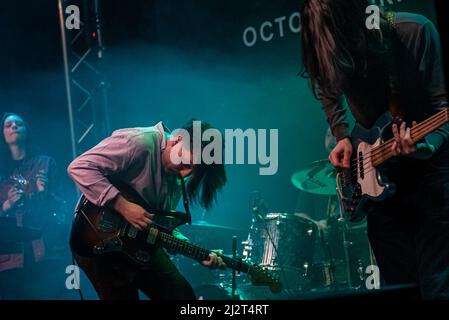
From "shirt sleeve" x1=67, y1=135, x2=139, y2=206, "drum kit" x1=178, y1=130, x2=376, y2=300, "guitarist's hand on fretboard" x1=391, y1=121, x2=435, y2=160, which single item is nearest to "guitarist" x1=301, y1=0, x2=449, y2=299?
"guitarist's hand on fretboard" x1=391, y1=121, x2=435, y2=160

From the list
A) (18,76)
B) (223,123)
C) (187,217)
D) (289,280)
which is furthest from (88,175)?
(18,76)

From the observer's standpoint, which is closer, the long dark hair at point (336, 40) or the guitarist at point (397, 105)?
the guitarist at point (397, 105)

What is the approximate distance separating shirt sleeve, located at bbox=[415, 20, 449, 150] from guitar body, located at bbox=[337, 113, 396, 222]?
24 cm

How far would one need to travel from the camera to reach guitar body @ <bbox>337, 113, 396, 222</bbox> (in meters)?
2.42

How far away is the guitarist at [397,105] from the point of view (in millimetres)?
2223

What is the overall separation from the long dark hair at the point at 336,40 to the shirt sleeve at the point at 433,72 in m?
0.25

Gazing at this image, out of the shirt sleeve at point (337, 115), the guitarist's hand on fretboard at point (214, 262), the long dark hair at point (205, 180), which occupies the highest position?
the shirt sleeve at point (337, 115)

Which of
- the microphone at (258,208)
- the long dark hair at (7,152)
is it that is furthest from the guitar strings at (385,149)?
the long dark hair at (7,152)

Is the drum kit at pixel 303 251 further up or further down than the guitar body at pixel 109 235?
further down

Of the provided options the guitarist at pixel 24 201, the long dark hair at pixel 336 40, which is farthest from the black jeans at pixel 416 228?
the guitarist at pixel 24 201

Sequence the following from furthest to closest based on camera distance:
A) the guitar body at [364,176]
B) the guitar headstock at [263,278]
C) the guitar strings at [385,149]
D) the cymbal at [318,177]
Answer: the cymbal at [318,177]
the guitar headstock at [263,278]
the guitar body at [364,176]
the guitar strings at [385,149]

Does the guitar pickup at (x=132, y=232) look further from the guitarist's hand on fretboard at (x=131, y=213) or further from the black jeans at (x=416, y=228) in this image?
the black jeans at (x=416, y=228)

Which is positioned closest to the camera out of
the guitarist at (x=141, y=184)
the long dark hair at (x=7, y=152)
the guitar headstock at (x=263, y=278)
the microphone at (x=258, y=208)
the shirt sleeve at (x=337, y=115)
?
the shirt sleeve at (x=337, y=115)

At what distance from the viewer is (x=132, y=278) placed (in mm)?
2996
